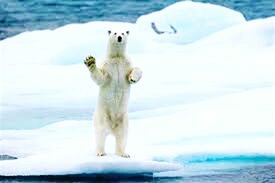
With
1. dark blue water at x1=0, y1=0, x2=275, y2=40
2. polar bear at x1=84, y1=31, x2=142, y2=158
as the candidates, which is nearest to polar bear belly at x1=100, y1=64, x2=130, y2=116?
polar bear at x1=84, y1=31, x2=142, y2=158

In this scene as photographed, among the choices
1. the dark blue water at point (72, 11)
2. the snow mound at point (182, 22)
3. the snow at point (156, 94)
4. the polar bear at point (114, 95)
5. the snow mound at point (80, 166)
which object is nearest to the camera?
the snow mound at point (80, 166)

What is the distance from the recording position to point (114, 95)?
5.03m

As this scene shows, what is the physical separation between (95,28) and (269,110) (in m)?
2.25

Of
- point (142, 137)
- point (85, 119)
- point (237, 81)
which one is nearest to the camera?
point (142, 137)

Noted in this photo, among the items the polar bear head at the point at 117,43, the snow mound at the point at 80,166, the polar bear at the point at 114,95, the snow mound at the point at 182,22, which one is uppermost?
the snow mound at the point at 182,22

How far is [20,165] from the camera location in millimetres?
5023

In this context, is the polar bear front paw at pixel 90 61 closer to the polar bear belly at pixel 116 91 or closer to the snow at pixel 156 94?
the polar bear belly at pixel 116 91

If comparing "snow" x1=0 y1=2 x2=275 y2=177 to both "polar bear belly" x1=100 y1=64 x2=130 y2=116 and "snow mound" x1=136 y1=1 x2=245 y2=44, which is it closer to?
"snow mound" x1=136 y1=1 x2=245 y2=44

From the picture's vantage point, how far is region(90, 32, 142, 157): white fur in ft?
16.5

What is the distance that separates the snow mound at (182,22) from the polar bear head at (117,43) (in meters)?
3.26

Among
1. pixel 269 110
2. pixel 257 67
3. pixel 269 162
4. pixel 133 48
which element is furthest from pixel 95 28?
pixel 269 162

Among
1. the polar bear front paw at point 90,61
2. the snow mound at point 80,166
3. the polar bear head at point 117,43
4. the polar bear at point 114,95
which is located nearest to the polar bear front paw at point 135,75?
the polar bear at point 114,95

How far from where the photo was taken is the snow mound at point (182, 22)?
8328mm

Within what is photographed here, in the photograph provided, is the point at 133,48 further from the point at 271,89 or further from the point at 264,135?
the point at 264,135
